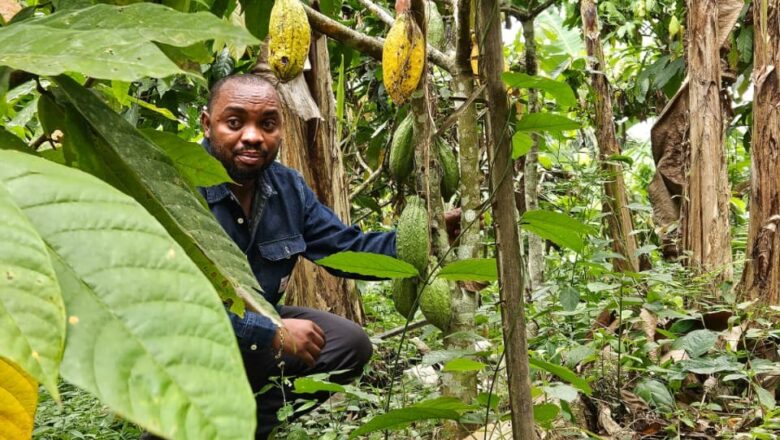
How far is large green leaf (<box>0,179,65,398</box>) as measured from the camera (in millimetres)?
314

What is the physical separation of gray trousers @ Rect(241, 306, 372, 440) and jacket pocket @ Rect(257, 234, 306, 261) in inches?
10.5

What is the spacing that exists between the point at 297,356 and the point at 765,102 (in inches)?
71.0

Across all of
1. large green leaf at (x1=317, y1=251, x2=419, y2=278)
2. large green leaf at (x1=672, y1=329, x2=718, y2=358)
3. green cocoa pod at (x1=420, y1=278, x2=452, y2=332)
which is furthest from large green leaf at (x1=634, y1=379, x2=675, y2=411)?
large green leaf at (x1=317, y1=251, x2=419, y2=278)

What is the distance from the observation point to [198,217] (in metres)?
0.64

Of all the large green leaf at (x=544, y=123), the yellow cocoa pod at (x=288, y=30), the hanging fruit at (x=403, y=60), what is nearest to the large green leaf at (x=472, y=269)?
the large green leaf at (x=544, y=123)

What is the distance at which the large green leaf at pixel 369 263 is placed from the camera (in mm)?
1190

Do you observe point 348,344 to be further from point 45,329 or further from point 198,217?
point 45,329

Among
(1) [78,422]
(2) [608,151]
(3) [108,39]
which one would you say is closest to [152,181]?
(3) [108,39]

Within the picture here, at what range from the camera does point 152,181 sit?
2.03ft

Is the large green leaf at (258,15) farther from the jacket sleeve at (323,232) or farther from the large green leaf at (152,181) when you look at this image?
the jacket sleeve at (323,232)

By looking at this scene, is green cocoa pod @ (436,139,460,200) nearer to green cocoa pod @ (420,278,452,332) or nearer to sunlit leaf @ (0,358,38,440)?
green cocoa pod @ (420,278,452,332)

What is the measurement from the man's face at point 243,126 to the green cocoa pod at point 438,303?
A: 109cm

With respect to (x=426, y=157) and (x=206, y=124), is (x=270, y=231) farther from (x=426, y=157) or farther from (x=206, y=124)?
(x=426, y=157)

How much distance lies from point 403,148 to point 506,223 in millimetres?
626
